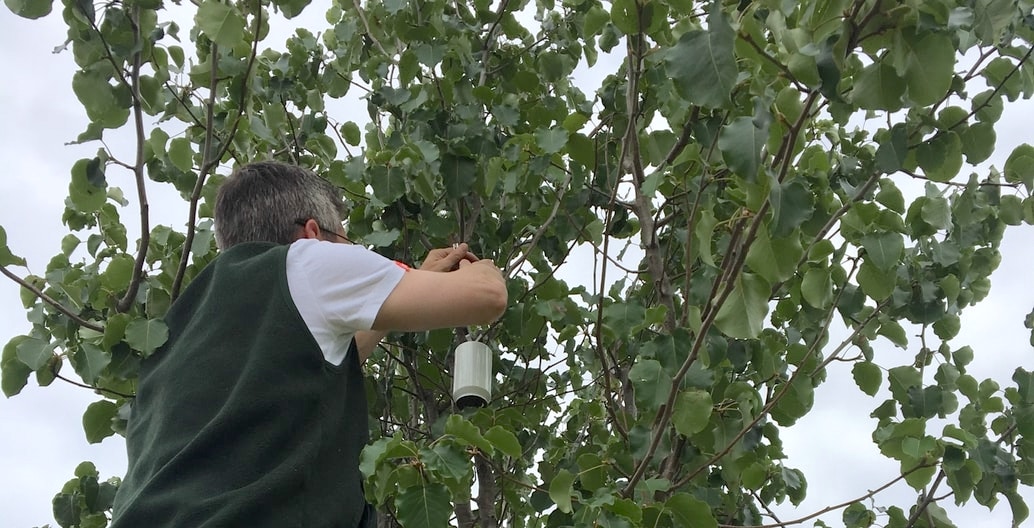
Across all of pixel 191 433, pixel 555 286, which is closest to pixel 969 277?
pixel 555 286

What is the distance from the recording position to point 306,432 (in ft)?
5.40

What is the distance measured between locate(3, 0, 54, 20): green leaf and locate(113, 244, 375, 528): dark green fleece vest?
612 mm

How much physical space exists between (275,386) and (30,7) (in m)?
0.93

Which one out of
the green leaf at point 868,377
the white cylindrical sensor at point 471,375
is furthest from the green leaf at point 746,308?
the green leaf at point 868,377

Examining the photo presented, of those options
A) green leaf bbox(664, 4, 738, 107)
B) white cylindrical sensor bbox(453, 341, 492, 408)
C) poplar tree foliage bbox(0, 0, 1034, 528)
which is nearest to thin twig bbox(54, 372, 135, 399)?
poplar tree foliage bbox(0, 0, 1034, 528)

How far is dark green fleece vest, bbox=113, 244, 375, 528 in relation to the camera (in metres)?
1.55

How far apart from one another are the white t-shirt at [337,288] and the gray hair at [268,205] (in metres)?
0.31

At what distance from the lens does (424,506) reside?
64.5 inches

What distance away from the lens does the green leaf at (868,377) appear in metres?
2.44

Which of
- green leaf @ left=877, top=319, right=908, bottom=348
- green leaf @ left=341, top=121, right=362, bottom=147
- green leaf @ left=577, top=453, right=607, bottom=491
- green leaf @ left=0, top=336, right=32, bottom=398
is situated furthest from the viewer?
green leaf @ left=341, top=121, right=362, bottom=147

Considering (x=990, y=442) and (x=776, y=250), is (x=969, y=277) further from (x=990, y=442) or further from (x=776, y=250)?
(x=776, y=250)

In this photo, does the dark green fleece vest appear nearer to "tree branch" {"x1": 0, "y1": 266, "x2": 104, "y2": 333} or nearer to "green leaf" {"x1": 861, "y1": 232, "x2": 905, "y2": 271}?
"tree branch" {"x1": 0, "y1": 266, "x2": 104, "y2": 333}

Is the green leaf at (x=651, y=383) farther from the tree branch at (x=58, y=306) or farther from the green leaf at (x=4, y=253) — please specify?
the green leaf at (x=4, y=253)

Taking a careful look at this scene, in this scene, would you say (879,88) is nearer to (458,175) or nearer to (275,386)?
(275,386)
